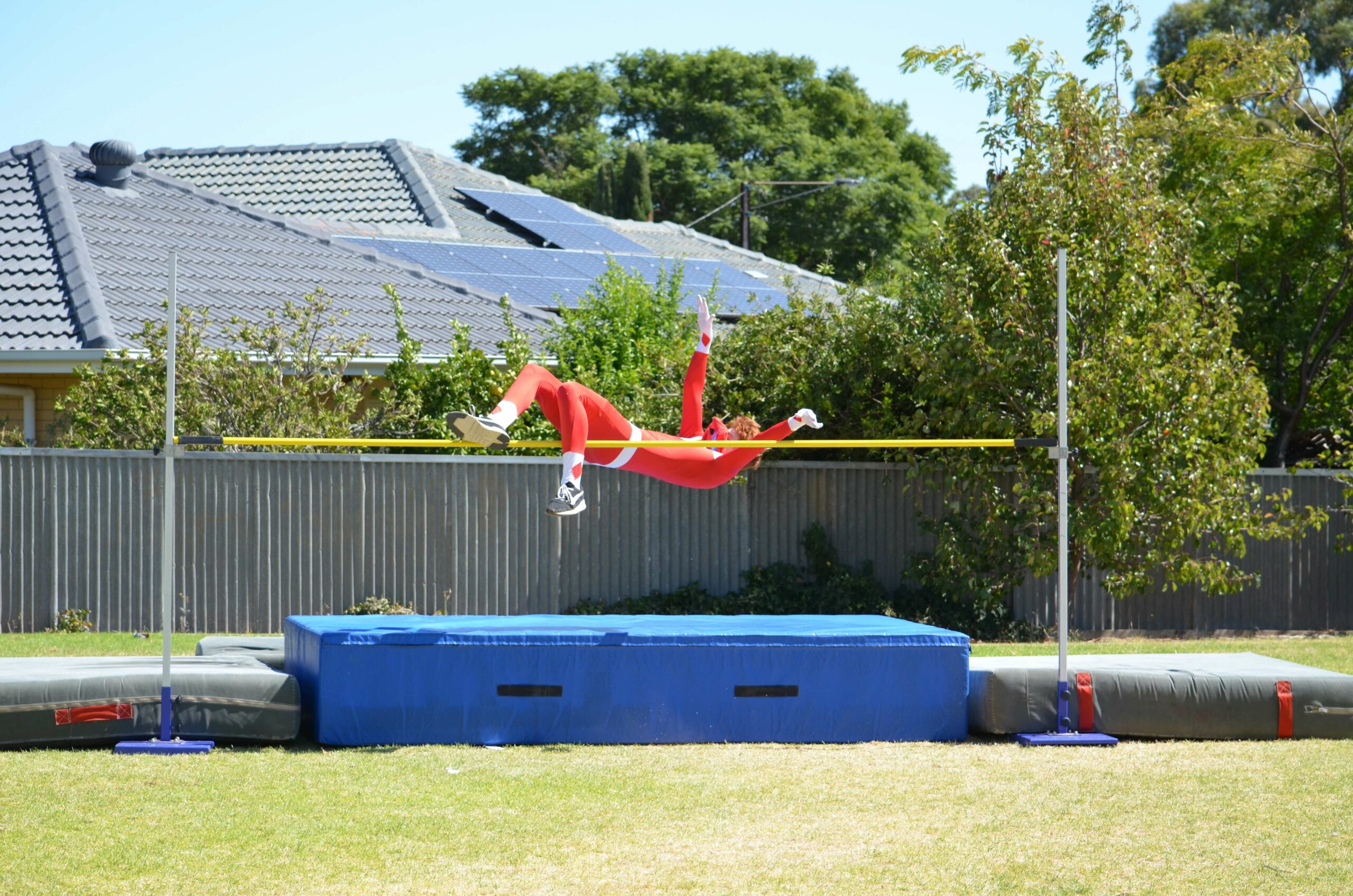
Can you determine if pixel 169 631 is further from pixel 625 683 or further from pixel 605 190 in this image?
pixel 605 190

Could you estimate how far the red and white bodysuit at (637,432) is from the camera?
26.5 ft

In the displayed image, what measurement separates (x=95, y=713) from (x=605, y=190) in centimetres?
3163

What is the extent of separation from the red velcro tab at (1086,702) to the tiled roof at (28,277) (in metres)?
10.5

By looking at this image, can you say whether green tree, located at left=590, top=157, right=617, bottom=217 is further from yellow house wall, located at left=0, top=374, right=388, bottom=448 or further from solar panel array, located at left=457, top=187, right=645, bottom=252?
yellow house wall, located at left=0, top=374, right=388, bottom=448

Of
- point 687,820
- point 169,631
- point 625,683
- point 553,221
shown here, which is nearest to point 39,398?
point 169,631

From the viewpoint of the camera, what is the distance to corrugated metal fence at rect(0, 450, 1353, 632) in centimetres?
1277

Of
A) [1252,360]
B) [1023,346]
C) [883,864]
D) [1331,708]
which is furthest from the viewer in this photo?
[1252,360]

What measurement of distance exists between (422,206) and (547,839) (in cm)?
1754

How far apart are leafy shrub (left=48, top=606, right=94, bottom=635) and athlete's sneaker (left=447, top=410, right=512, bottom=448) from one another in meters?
6.89

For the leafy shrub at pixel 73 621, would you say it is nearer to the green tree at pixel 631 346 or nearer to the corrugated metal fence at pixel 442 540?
the corrugated metal fence at pixel 442 540

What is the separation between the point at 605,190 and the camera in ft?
125


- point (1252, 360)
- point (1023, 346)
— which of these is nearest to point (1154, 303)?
point (1023, 346)

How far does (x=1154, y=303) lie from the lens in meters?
12.8

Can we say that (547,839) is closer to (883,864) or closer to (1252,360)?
(883,864)
